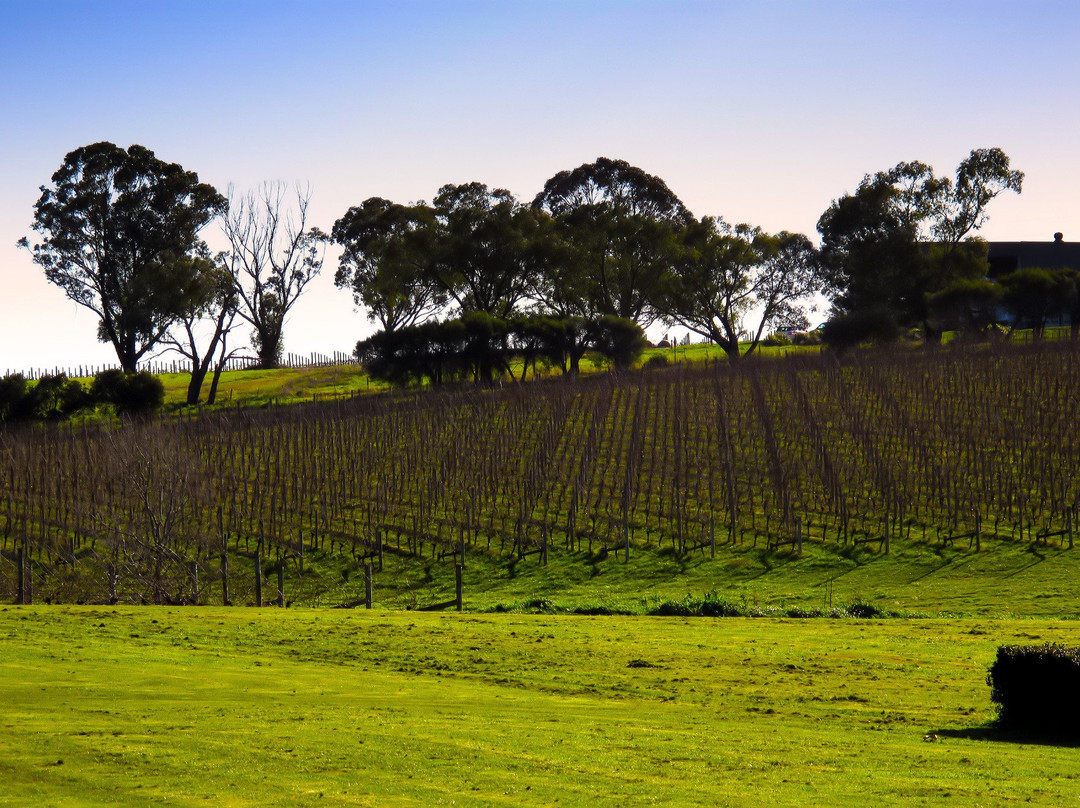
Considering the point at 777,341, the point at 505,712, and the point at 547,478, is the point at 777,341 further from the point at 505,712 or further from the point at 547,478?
the point at 505,712

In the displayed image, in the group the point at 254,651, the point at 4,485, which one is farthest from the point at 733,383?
the point at 254,651

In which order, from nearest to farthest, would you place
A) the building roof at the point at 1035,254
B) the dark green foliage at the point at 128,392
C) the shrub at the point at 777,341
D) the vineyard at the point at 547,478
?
the vineyard at the point at 547,478
the dark green foliage at the point at 128,392
the shrub at the point at 777,341
the building roof at the point at 1035,254

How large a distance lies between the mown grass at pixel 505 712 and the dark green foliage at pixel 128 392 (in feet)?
145

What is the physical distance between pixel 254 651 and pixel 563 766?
1077 cm

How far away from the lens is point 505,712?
1686cm

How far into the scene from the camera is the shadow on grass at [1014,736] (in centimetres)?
1539

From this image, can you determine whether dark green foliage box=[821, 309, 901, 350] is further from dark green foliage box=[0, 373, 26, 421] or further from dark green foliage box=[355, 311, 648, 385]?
dark green foliage box=[0, 373, 26, 421]

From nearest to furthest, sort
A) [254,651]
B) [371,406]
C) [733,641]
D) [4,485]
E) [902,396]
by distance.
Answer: [254,651] → [733,641] → [4,485] → [902,396] → [371,406]

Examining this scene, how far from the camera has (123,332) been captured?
78.2 metres

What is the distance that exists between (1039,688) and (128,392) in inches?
2413

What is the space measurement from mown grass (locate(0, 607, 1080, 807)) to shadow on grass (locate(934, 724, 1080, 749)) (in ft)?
0.28

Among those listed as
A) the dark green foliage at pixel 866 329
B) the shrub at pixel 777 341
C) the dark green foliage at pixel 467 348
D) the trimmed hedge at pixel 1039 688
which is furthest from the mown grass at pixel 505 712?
the shrub at pixel 777 341

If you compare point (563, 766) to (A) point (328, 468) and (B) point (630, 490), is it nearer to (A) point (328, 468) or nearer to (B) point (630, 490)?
(B) point (630, 490)

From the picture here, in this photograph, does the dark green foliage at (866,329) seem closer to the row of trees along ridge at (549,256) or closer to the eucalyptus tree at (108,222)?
the row of trees along ridge at (549,256)
